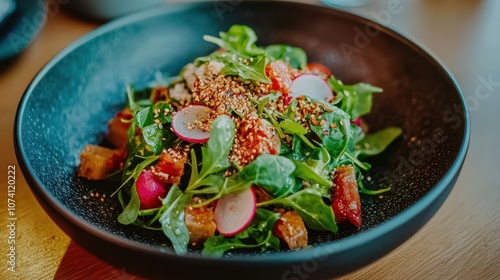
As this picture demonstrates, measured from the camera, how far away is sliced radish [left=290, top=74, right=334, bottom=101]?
59.7 inches

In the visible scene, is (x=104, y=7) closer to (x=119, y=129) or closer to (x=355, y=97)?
(x=119, y=129)

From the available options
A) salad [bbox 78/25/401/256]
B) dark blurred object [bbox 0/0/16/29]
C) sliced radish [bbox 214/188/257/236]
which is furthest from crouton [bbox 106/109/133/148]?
dark blurred object [bbox 0/0/16/29]

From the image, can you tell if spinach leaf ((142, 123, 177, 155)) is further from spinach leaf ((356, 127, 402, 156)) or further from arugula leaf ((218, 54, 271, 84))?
spinach leaf ((356, 127, 402, 156))

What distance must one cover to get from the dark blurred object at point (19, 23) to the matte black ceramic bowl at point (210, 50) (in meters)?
0.58

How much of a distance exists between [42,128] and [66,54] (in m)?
0.30

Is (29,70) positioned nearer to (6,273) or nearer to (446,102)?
(6,273)

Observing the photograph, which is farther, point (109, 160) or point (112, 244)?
point (109, 160)

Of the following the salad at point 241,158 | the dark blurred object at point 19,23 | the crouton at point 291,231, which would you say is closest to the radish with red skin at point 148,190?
the salad at point 241,158

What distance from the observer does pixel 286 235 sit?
3.99 feet

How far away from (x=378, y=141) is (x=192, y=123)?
627 mm

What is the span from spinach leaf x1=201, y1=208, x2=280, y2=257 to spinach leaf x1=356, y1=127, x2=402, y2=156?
50 cm

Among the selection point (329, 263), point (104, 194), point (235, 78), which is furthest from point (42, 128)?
point (329, 263)

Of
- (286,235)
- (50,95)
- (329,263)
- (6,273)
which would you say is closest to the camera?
(329,263)

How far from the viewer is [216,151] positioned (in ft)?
4.15
